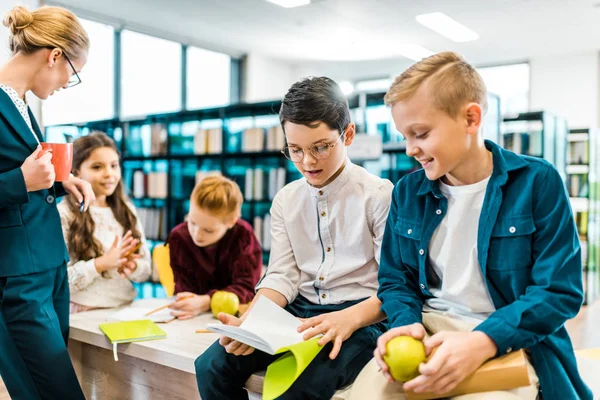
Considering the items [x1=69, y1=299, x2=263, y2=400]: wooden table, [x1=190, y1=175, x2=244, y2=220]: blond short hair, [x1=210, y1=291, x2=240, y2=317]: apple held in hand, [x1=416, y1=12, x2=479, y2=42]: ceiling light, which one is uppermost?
[x1=416, y1=12, x2=479, y2=42]: ceiling light

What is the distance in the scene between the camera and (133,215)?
8.08 ft

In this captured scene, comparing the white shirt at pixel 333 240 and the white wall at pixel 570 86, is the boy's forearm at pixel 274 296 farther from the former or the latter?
the white wall at pixel 570 86

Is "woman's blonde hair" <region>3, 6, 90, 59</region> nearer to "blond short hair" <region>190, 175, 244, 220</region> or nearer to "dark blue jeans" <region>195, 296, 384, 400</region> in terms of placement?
"blond short hair" <region>190, 175, 244, 220</region>

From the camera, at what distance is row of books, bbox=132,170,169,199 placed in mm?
5992

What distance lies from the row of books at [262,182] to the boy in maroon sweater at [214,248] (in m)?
2.77

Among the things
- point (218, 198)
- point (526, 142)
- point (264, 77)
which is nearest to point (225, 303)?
point (218, 198)

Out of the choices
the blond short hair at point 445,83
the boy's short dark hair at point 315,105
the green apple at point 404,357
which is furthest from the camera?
the boy's short dark hair at point 315,105

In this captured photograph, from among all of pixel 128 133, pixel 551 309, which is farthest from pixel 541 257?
pixel 128 133

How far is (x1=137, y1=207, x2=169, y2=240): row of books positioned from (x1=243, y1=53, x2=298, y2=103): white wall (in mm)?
3483

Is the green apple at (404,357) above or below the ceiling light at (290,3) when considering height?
below

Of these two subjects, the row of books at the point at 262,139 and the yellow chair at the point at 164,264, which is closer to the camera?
the yellow chair at the point at 164,264

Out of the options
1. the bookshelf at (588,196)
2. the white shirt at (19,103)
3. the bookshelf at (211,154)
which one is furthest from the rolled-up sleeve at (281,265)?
the bookshelf at (588,196)

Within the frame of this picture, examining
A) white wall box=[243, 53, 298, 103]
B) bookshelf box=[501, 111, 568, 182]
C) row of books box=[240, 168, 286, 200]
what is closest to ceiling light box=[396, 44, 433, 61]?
white wall box=[243, 53, 298, 103]

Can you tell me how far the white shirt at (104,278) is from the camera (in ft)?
7.29
